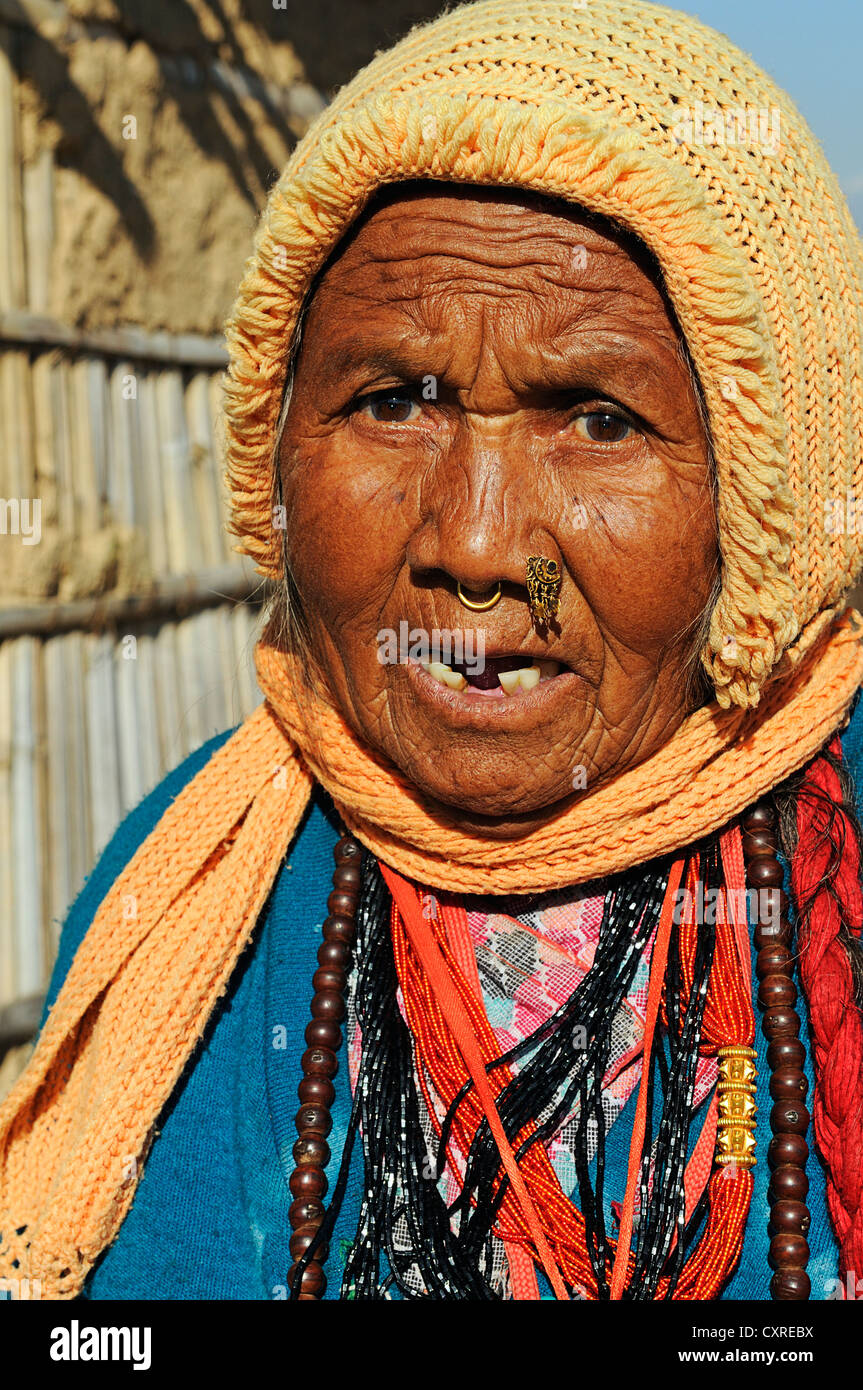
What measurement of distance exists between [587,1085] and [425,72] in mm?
1285

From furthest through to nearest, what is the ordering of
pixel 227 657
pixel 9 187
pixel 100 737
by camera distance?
pixel 227 657 → pixel 100 737 → pixel 9 187

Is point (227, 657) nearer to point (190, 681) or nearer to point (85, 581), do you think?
point (190, 681)

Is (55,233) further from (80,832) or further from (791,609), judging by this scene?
(791,609)

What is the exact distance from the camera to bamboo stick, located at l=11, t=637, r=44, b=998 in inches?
137

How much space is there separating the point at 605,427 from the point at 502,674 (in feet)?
1.09

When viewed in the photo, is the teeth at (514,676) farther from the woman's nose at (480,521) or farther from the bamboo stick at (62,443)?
the bamboo stick at (62,443)

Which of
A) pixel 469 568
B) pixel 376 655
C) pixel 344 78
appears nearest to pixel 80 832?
pixel 376 655

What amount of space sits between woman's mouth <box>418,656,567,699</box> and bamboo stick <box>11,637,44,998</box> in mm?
2181

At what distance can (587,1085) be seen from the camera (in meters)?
1.66

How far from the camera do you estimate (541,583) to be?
4.85ft

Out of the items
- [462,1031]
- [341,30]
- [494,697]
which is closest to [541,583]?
[494,697]

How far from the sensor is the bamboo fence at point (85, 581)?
3.43 metres

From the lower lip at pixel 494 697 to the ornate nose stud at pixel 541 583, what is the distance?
13 centimetres

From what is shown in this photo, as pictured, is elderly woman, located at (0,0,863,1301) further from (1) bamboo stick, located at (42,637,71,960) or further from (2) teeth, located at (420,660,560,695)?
(1) bamboo stick, located at (42,637,71,960)
